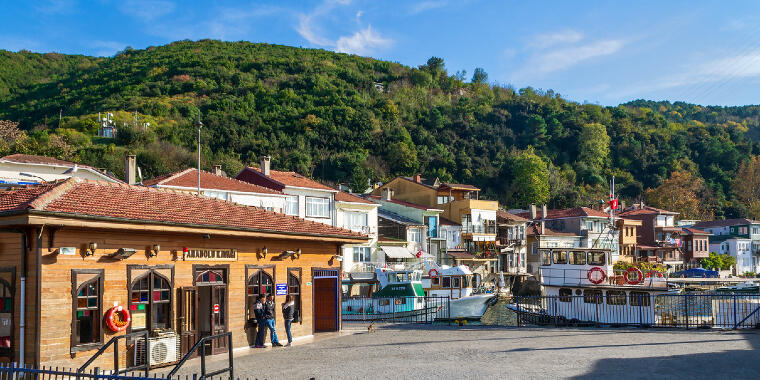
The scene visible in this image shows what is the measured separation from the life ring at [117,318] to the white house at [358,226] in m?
32.8

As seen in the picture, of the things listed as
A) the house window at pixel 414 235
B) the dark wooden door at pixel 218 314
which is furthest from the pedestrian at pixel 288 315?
the house window at pixel 414 235

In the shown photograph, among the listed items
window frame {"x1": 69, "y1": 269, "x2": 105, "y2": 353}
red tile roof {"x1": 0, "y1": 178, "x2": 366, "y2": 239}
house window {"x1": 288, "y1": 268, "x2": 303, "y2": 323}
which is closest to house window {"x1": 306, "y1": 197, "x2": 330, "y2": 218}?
red tile roof {"x1": 0, "y1": 178, "x2": 366, "y2": 239}

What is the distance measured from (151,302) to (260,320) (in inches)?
142

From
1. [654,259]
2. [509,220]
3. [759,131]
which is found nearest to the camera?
[509,220]

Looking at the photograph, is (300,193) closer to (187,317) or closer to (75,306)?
(187,317)

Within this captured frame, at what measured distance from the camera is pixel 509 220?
67812 mm

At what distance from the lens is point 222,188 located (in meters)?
39.7

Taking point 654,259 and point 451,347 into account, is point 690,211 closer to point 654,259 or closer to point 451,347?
point 654,259

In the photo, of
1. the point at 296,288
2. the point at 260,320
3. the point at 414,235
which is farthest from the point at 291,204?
the point at 260,320

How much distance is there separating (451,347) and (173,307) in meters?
7.66

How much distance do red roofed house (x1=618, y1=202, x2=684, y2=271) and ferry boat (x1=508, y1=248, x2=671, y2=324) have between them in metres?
49.3

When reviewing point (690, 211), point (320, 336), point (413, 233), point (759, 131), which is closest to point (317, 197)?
point (413, 233)

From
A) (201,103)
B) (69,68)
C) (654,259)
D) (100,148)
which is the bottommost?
(654,259)

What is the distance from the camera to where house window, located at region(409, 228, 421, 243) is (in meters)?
55.9
